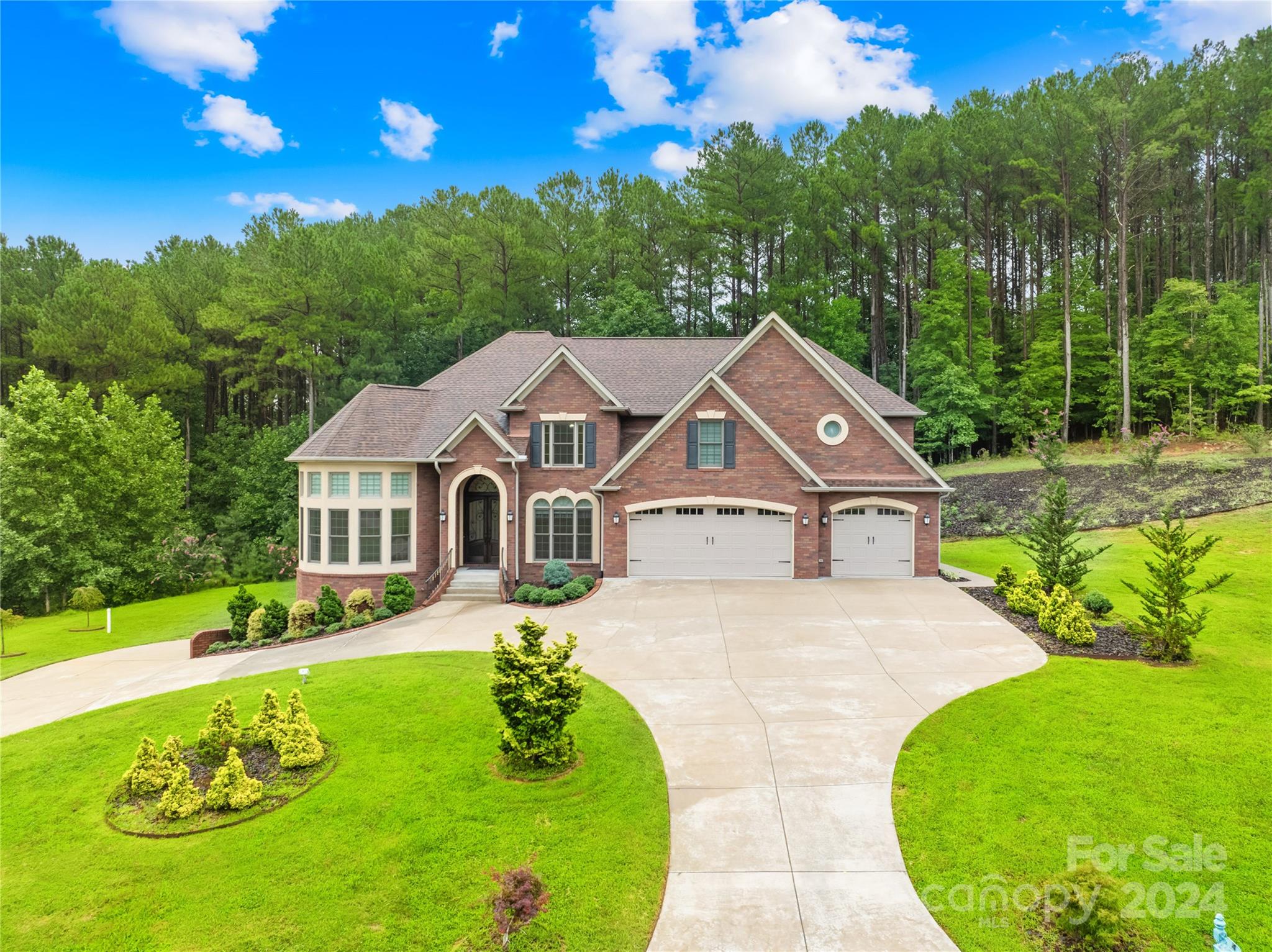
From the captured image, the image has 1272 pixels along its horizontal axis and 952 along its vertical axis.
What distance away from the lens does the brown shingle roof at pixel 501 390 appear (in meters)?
19.8

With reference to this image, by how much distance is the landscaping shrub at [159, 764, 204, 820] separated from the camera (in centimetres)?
749

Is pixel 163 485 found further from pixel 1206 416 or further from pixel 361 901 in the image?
pixel 1206 416

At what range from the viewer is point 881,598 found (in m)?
16.5

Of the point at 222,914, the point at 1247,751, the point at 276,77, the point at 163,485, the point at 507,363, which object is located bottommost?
the point at 222,914

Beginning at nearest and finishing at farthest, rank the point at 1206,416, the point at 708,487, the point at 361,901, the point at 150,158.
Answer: the point at 361,901 → the point at 708,487 → the point at 150,158 → the point at 1206,416

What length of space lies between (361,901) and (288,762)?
124 inches

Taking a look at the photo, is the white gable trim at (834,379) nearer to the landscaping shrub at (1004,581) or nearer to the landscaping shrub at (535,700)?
the landscaping shrub at (1004,581)

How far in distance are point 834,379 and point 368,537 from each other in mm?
15357

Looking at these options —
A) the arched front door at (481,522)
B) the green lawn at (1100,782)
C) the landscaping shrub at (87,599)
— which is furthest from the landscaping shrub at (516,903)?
the landscaping shrub at (87,599)

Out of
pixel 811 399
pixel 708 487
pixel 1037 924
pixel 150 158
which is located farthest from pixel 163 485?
pixel 1037 924

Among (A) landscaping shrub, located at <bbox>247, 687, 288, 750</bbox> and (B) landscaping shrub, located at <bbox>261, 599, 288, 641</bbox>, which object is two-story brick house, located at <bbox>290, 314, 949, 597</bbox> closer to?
(B) landscaping shrub, located at <bbox>261, 599, 288, 641</bbox>

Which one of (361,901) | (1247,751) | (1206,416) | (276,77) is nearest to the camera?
(361,901)

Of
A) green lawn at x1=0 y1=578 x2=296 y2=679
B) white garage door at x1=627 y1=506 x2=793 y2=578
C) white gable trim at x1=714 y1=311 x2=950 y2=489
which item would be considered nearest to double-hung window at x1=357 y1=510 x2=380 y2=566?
green lawn at x1=0 y1=578 x2=296 y2=679

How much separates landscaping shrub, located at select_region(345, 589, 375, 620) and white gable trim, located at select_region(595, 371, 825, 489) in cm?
747
